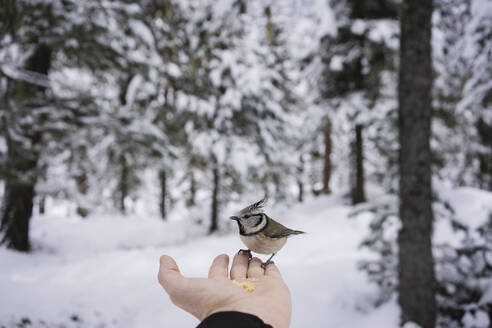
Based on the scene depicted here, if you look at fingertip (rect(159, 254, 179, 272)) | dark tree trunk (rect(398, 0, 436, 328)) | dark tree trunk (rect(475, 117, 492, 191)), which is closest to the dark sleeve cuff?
fingertip (rect(159, 254, 179, 272))

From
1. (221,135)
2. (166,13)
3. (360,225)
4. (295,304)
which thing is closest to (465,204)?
(360,225)

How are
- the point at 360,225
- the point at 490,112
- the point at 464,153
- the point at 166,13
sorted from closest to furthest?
the point at 166,13 < the point at 360,225 < the point at 490,112 < the point at 464,153

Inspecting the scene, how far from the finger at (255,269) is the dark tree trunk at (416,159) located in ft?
10.1

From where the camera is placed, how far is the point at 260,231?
22.7 inches

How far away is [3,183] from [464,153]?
8698 mm

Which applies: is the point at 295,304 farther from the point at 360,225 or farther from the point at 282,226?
the point at 360,225

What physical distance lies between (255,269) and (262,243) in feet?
0.88

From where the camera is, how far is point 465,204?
13.1 feet

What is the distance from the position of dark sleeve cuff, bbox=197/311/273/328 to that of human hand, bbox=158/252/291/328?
0.14 feet

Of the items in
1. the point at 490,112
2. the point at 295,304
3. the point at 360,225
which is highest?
the point at 490,112

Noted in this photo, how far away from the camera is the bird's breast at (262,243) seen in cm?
59

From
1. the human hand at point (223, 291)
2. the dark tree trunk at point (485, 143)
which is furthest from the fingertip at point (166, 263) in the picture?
the dark tree trunk at point (485, 143)

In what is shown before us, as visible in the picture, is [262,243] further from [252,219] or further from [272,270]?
[272,270]

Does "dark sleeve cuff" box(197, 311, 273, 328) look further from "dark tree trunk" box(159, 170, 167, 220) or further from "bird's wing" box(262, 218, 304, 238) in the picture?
"dark tree trunk" box(159, 170, 167, 220)
